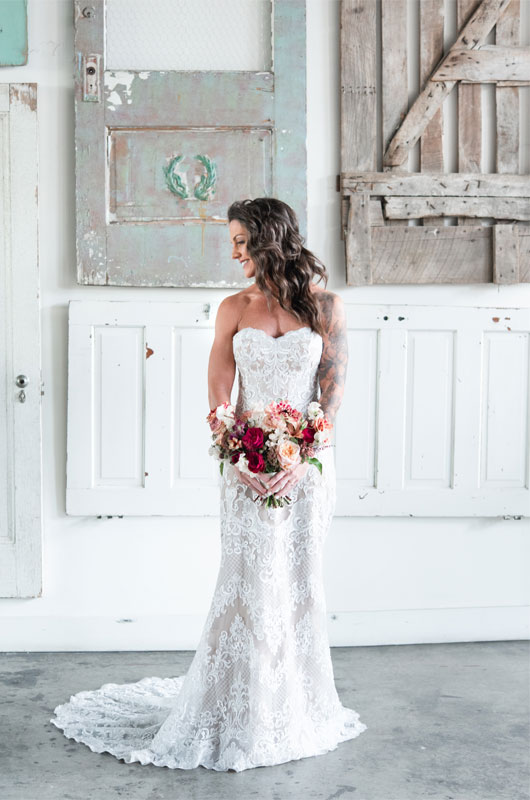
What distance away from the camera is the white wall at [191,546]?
149 inches

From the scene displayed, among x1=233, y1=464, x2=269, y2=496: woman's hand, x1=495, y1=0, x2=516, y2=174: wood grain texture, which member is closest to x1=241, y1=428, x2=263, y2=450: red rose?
x1=233, y1=464, x2=269, y2=496: woman's hand

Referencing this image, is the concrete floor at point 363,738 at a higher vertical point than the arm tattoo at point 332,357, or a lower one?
lower

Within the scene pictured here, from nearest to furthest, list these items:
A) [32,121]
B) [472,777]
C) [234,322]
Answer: [472,777] → [234,322] → [32,121]

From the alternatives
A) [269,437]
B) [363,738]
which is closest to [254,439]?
[269,437]

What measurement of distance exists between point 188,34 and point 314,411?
79.2 inches

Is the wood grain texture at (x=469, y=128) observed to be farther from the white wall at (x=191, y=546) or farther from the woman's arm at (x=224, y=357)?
the woman's arm at (x=224, y=357)

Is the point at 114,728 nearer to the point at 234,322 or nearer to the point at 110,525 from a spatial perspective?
the point at 110,525

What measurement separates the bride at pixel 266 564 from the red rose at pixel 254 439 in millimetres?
150

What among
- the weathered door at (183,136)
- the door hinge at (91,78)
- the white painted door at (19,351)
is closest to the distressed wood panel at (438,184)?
the weathered door at (183,136)

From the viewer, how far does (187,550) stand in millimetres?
3902

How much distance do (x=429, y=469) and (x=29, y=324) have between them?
1.98 metres

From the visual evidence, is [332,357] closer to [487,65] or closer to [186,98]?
[186,98]

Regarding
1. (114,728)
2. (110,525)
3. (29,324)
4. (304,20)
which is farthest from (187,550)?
(304,20)

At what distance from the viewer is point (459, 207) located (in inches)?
152
